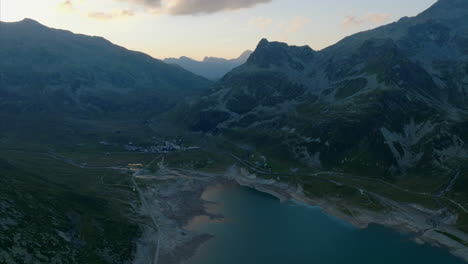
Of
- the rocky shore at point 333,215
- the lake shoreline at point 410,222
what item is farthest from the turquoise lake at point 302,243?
the rocky shore at point 333,215

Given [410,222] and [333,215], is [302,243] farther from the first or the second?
[410,222]

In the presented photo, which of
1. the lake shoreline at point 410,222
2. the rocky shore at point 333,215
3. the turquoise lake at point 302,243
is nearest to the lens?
the turquoise lake at point 302,243

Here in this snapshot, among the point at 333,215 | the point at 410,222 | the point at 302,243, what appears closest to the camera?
the point at 302,243

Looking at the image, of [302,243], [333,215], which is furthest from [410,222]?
[302,243]

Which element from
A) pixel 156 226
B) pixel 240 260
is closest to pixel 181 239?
pixel 156 226

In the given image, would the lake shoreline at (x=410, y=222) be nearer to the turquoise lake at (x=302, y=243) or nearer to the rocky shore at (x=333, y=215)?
the rocky shore at (x=333, y=215)

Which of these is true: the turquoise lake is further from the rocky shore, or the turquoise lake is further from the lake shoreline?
the rocky shore

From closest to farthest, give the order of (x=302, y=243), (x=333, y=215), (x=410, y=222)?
(x=302, y=243) < (x=410, y=222) < (x=333, y=215)

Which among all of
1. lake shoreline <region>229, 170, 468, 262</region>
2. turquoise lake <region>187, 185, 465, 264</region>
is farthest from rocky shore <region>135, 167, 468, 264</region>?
turquoise lake <region>187, 185, 465, 264</region>

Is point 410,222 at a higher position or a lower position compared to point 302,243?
higher
